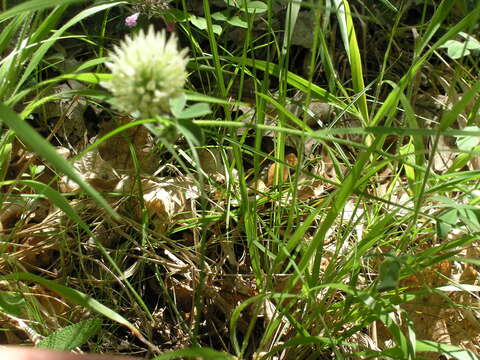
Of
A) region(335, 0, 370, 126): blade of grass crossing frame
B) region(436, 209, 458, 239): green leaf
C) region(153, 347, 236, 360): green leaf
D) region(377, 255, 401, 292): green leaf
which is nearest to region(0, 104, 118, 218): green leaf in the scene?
region(153, 347, 236, 360): green leaf

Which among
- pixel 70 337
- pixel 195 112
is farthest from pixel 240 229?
pixel 195 112

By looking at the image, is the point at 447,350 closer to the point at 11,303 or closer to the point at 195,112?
the point at 195,112

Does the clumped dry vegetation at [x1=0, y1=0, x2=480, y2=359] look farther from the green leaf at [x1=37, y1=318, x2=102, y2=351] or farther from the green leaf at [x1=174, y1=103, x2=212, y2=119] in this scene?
the green leaf at [x1=174, y1=103, x2=212, y2=119]

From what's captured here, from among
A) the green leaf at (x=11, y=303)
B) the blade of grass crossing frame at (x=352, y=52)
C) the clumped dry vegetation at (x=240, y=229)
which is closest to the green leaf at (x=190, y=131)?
the clumped dry vegetation at (x=240, y=229)

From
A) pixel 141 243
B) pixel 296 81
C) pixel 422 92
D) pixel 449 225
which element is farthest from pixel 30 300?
pixel 422 92

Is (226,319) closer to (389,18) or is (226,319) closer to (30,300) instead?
(30,300)

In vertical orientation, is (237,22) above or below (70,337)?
above
